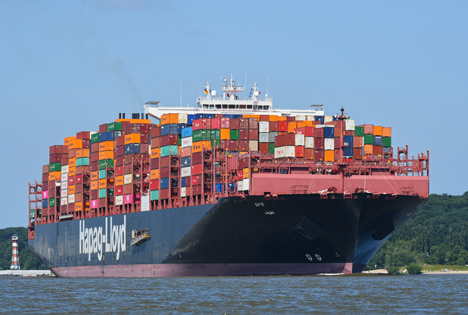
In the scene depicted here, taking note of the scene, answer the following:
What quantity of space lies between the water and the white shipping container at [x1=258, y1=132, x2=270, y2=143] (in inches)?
478

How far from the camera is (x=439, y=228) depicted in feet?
464

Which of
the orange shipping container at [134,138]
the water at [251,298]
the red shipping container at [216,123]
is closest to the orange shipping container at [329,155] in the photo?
the water at [251,298]

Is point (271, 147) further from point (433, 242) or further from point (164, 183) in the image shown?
point (433, 242)

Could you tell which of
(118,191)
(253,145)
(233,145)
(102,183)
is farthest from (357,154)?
(102,183)

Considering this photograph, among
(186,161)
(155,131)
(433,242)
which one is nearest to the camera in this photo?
(186,161)

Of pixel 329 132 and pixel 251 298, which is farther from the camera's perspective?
pixel 329 132

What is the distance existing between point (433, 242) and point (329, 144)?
238 feet

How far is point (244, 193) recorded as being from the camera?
62000 mm

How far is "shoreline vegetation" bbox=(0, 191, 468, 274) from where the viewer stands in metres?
111

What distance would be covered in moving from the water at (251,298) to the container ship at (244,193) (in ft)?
12.8

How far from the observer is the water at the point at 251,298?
40.6 metres

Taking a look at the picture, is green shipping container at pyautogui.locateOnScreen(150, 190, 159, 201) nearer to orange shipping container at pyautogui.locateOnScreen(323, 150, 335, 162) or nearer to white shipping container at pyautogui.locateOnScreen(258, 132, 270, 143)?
white shipping container at pyautogui.locateOnScreen(258, 132, 270, 143)

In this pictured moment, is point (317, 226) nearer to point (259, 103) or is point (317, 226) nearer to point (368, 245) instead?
point (368, 245)

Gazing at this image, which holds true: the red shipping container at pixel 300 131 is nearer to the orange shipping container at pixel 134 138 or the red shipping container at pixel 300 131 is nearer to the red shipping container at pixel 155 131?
the red shipping container at pixel 155 131
